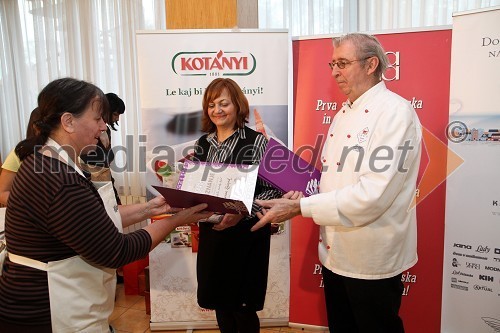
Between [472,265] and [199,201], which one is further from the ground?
A: [199,201]

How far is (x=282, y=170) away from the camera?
161 cm

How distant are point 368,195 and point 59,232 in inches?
39.2

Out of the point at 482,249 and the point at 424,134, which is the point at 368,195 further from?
the point at 482,249

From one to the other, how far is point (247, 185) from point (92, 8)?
2.94m

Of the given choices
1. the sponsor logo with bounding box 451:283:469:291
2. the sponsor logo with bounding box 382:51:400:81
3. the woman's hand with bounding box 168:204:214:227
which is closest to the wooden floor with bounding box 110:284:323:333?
the sponsor logo with bounding box 451:283:469:291

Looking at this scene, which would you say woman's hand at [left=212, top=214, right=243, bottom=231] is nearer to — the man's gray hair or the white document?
the white document

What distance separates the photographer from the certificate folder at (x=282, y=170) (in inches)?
62.7

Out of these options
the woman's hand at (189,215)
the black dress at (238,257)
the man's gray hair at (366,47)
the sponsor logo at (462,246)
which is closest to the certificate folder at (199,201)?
the woman's hand at (189,215)

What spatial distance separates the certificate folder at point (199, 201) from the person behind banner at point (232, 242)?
35 centimetres

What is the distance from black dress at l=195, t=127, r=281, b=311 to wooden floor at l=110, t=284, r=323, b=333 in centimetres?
80

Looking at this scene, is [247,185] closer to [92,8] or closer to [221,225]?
[221,225]

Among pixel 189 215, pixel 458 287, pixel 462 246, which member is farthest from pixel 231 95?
pixel 458 287

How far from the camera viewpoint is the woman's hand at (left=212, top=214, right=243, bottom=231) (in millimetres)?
1747

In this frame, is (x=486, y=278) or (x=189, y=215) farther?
(x=486, y=278)
